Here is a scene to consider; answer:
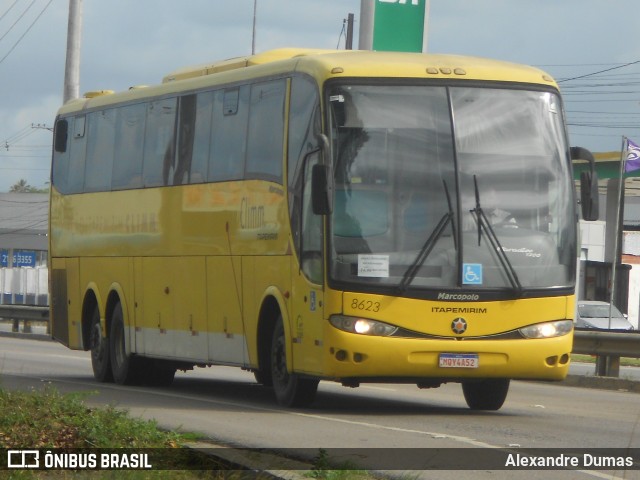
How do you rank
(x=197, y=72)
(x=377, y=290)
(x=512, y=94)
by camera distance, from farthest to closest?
1. (x=197, y=72)
2. (x=512, y=94)
3. (x=377, y=290)

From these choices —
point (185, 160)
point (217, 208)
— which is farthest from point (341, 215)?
point (185, 160)

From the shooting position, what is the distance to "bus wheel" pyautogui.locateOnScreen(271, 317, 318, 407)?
1502 centimetres

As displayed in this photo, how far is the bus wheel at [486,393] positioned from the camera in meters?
15.6

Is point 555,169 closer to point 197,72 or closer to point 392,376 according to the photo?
point 392,376

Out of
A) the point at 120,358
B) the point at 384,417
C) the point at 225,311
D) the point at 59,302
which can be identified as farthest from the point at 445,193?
the point at 59,302

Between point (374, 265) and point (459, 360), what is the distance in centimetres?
119

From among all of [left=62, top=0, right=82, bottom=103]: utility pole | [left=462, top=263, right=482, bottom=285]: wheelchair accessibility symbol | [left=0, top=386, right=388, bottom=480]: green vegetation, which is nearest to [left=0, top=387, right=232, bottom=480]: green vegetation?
[left=0, top=386, right=388, bottom=480]: green vegetation

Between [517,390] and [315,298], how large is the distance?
7.11 m

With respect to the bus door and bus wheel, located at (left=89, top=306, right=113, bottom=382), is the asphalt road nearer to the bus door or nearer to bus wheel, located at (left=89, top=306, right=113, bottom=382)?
bus wheel, located at (left=89, top=306, right=113, bottom=382)

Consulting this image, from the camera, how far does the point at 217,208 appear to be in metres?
17.0

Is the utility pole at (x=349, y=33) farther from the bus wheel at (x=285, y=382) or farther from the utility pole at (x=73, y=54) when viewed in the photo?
the bus wheel at (x=285, y=382)

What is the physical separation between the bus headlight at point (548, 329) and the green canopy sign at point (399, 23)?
8906 millimetres

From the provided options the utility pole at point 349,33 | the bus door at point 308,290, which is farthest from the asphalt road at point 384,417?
the utility pole at point 349,33

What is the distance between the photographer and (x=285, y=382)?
15250 millimetres
